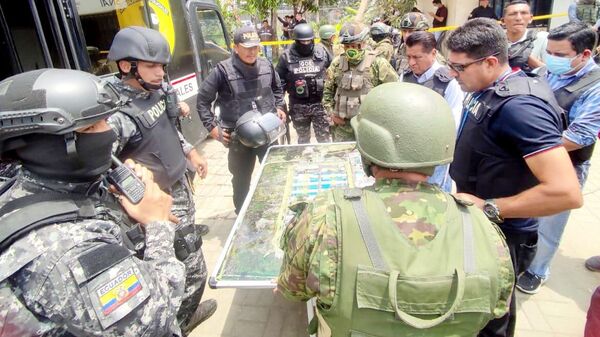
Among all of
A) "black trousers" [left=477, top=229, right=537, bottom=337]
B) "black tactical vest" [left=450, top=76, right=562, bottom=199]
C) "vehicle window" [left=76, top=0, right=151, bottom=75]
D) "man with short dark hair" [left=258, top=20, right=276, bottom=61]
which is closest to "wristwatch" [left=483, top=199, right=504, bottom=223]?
"black tactical vest" [left=450, top=76, right=562, bottom=199]

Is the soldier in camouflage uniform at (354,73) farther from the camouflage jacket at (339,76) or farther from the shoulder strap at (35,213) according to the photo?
the shoulder strap at (35,213)

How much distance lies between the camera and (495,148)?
163cm

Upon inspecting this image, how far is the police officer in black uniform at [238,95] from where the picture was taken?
3.30 metres

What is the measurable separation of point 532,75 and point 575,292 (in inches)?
71.6

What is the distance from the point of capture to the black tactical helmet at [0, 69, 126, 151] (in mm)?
1039

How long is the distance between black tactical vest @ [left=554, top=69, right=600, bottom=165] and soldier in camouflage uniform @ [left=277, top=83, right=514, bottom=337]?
5.41 ft

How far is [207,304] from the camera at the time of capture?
256cm

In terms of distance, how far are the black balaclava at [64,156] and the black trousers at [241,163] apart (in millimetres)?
2213

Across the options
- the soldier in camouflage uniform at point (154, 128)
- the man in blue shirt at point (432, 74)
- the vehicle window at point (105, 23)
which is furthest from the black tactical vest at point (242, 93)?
the vehicle window at point (105, 23)

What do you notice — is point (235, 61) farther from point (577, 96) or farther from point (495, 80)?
point (577, 96)

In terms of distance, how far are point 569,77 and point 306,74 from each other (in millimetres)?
2428

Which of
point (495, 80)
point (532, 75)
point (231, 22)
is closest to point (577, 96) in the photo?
Answer: point (532, 75)

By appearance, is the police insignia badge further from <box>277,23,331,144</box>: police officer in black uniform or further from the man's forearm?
<box>277,23,331,144</box>: police officer in black uniform

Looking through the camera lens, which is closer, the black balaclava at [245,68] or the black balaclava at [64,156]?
the black balaclava at [64,156]
